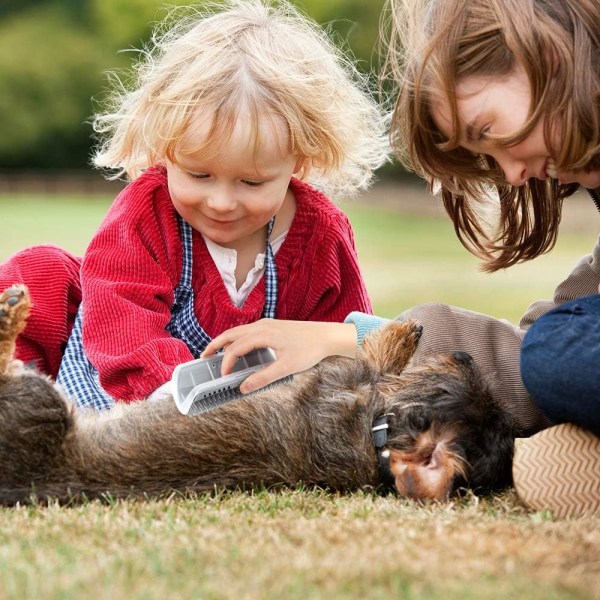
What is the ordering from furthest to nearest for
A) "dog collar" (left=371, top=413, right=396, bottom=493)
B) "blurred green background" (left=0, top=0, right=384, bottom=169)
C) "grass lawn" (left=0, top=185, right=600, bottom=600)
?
1. "blurred green background" (left=0, top=0, right=384, bottom=169)
2. "dog collar" (left=371, top=413, right=396, bottom=493)
3. "grass lawn" (left=0, top=185, right=600, bottom=600)

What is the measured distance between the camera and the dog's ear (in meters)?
4.28

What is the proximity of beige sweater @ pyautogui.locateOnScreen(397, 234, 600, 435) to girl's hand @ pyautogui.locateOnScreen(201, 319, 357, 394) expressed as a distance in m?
0.34

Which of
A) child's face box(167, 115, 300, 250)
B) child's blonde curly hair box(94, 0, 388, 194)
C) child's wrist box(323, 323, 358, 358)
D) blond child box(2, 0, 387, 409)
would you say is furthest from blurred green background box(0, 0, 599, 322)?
child's wrist box(323, 323, 358, 358)

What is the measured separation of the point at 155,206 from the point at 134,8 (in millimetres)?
54584

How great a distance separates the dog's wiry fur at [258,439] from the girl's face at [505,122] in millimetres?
842

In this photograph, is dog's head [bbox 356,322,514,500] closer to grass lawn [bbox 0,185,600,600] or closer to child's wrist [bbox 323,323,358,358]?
grass lawn [bbox 0,185,600,600]

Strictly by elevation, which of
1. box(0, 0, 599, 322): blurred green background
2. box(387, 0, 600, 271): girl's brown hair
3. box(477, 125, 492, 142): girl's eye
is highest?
box(387, 0, 600, 271): girl's brown hair

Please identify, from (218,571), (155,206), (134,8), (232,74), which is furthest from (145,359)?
(134,8)

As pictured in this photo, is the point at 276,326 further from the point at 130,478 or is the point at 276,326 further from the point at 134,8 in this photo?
the point at 134,8

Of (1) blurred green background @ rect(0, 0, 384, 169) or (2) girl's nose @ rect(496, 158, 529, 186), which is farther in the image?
(1) blurred green background @ rect(0, 0, 384, 169)

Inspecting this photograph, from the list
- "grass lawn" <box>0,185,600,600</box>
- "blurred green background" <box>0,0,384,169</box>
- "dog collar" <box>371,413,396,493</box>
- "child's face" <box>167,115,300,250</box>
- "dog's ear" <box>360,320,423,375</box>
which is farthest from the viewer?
"blurred green background" <box>0,0,384,169</box>

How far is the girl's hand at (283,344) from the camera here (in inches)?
161

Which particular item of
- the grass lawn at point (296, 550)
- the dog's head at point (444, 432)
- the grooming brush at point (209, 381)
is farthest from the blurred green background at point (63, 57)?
the grass lawn at point (296, 550)

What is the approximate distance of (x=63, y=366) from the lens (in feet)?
16.1
